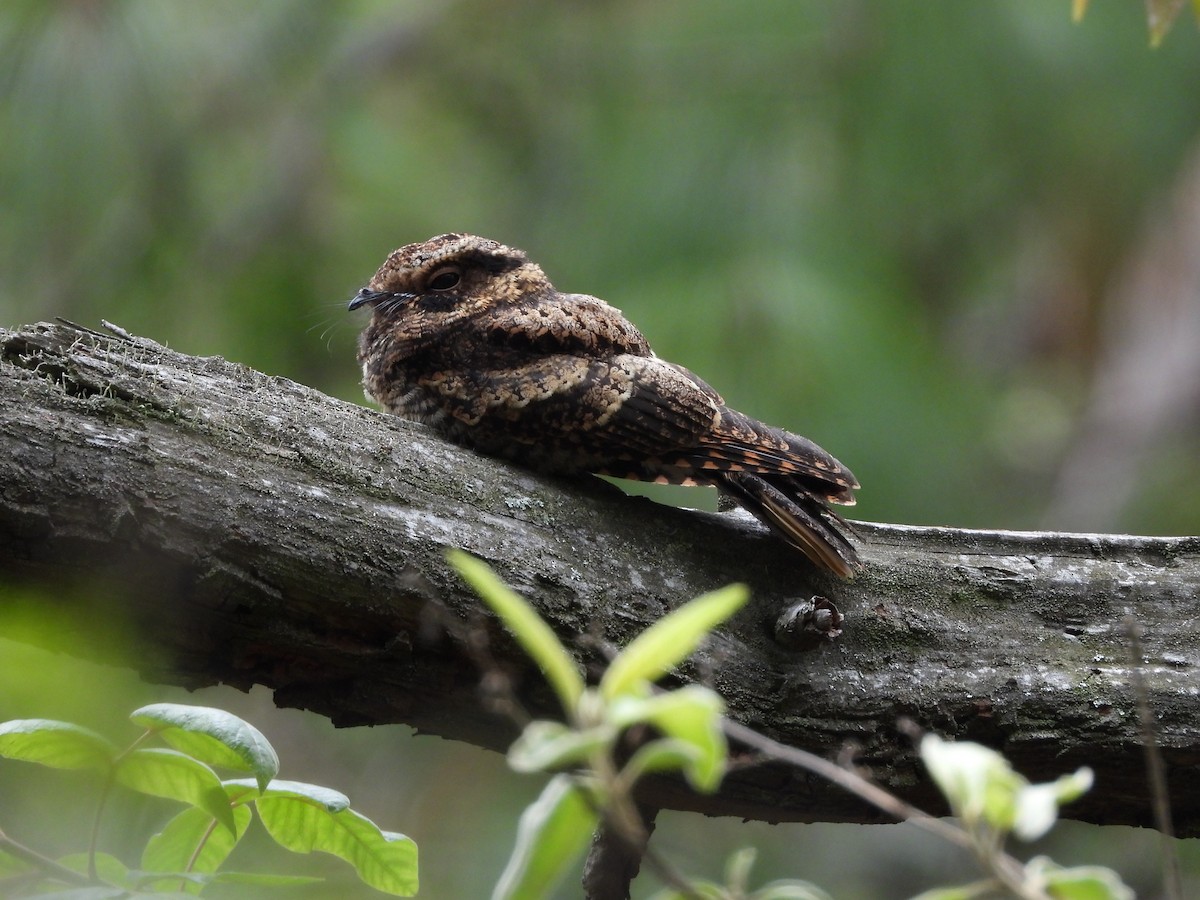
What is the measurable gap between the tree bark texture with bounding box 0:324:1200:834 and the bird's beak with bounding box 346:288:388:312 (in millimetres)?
597

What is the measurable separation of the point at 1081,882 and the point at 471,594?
52.9 inches

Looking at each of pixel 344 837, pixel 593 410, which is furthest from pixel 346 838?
pixel 593 410

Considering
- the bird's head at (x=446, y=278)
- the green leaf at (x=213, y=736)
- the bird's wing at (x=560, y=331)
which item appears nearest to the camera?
the green leaf at (x=213, y=736)

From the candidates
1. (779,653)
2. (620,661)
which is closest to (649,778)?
(779,653)

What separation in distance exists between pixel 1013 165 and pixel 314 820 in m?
6.76

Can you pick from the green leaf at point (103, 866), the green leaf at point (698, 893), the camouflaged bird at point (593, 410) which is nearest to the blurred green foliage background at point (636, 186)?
the camouflaged bird at point (593, 410)

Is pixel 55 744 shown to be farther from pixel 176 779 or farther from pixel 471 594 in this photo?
pixel 471 594

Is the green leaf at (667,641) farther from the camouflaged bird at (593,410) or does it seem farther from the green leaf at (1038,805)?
the camouflaged bird at (593,410)

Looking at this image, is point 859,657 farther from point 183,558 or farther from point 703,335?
point 703,335

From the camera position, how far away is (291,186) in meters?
7.33

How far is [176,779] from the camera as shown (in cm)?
149

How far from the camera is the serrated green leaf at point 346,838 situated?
1576mm

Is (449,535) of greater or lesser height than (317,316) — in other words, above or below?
below

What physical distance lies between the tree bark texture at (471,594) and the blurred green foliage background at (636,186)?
3108 mm
